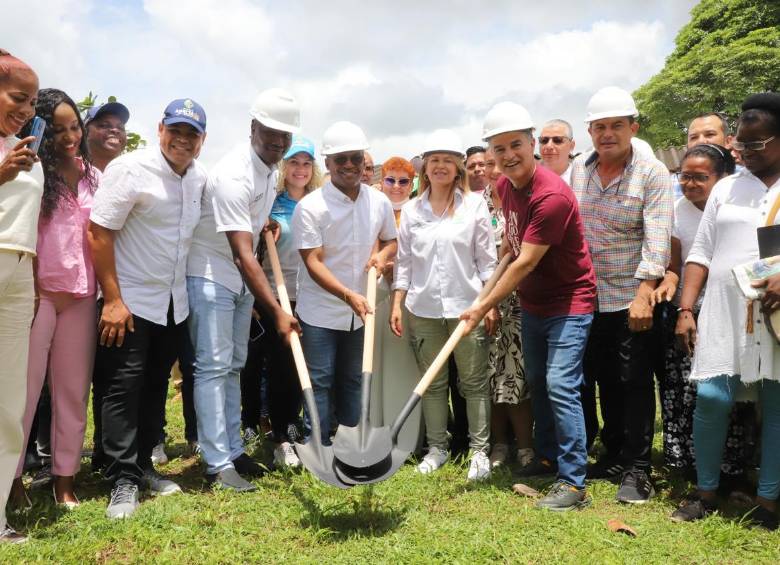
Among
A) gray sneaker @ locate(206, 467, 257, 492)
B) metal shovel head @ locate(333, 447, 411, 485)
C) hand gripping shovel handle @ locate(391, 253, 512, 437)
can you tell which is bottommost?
gray sneaker @ locate(206, 467, 257, 492)

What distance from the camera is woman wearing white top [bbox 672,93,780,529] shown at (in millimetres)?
3109

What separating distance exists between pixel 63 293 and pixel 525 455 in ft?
9.73

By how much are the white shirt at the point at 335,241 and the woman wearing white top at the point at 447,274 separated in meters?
0.30

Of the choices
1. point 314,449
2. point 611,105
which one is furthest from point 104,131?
point 611,105

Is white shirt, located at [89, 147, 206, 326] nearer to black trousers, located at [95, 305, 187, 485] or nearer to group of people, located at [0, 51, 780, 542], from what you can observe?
group of people, located at [0, 51, 780, 542]

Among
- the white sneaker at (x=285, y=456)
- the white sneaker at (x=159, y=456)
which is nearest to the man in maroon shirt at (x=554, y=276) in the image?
the white sneaker at (x=285, y=456)

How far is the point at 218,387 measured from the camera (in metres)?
3.77

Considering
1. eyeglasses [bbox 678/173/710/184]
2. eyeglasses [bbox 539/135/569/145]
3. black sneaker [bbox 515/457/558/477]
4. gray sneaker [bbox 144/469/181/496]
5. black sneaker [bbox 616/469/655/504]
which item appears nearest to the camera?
black sneaker [bbox 616/469/655/504]

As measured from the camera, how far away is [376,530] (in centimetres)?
318

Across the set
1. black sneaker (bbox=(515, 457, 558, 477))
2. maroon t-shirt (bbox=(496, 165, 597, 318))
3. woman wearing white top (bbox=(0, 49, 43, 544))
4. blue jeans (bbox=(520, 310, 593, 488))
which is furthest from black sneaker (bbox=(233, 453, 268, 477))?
maroon t-shirt (bbox=(496, 165, 597, 318))

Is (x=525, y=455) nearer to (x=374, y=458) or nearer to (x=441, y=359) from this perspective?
(x=441, y=359)

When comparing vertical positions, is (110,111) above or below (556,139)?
above

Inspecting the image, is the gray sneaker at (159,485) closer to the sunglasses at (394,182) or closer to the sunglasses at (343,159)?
the sunglasses at (343,159)

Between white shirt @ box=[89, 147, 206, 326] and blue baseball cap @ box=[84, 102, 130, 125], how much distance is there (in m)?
1.18
